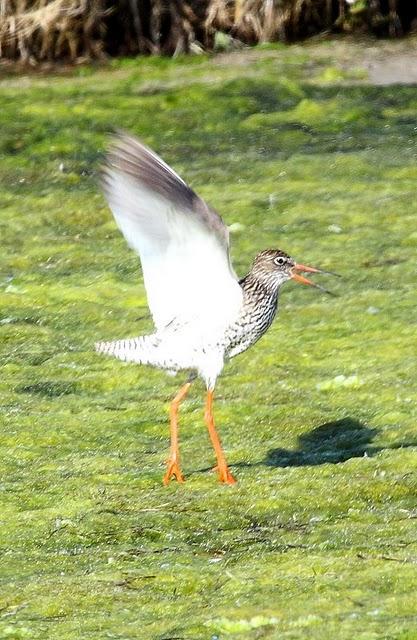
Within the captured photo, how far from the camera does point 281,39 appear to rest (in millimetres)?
17484

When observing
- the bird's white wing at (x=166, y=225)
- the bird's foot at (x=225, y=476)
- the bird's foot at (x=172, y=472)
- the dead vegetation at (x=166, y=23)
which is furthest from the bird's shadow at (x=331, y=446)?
the dead vegetation at (x=166, y=23)

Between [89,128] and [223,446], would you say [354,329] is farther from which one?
[89,128]

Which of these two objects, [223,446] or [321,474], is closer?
[321,474]

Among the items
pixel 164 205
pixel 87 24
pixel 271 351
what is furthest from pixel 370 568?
pixel 87 24

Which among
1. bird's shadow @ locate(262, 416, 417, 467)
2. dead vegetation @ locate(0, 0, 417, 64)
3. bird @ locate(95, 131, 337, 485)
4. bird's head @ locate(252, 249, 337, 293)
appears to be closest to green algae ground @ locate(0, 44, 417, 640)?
bird's shadow @ locate(262, 416, 417, 467)

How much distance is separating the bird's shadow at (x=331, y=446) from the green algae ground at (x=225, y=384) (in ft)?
0.05

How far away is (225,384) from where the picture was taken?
28.5 feet

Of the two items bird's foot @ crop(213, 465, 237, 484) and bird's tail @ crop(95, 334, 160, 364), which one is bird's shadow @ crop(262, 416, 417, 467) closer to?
bird's foot @ crop(213, 465, 237, 484)

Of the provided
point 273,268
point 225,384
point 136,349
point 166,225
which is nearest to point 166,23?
point 225,384

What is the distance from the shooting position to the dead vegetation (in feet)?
55.5

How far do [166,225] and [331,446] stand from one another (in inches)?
74.2

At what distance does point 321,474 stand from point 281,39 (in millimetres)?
11516

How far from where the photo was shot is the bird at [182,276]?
6301mm

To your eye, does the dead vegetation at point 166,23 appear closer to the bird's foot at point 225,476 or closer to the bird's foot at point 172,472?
the bird's foot at point 172,472
